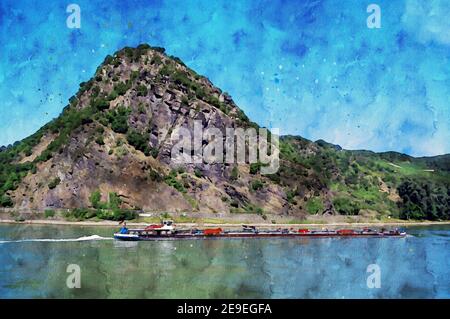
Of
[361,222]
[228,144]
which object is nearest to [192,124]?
[228,144]

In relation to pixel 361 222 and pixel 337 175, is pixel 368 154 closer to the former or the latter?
pixel 337 175

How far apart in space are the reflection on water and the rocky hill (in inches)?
1439

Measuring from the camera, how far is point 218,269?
125ft

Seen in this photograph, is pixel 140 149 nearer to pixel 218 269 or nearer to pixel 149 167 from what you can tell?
pixel 149 167

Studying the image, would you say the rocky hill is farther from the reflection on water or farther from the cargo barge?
the reflection on water

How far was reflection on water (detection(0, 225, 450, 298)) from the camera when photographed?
99.2 feet

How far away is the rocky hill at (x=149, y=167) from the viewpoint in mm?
94438

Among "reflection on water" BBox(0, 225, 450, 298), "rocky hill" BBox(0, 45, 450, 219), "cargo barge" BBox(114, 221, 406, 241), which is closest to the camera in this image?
"reflection on water" BBox(0, 225, 450, 298)

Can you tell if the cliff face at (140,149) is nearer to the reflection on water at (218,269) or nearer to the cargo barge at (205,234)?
the cargo barge at (205,234)

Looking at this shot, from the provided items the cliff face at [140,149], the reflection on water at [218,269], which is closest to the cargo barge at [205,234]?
the reflection on water at [218,269]

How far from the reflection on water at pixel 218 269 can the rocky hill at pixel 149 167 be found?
3655 cm

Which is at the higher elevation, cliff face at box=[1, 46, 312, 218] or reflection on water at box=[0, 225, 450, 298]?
cliff face at box=[1, 46, 312, 218]

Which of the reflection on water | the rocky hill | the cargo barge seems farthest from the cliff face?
the reflection on water

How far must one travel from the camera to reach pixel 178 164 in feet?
344
